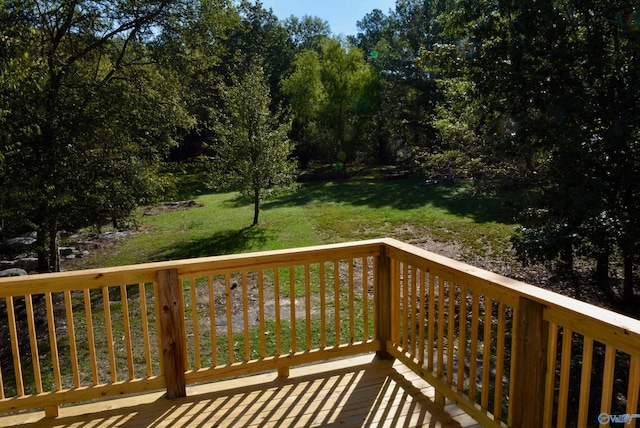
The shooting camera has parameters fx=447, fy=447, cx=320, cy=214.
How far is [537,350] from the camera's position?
1892mm

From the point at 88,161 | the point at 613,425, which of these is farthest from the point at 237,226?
the point at 613,425

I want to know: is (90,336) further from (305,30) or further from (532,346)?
(305,30)

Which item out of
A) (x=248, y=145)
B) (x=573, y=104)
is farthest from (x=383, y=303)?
(x=248, y=145)

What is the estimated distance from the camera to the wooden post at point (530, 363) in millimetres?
1880

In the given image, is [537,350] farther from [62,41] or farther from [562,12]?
[62,41]

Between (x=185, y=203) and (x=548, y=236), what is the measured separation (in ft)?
43.3

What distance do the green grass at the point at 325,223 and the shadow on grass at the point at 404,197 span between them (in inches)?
1.0

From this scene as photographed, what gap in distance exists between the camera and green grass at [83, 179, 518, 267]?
9047mm

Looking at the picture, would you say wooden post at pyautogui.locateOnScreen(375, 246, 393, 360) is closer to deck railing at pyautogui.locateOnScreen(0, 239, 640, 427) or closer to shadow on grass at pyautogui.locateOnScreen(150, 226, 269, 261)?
deck railing at pyautogui.locateOnScreen(0, 239, 640, 427)

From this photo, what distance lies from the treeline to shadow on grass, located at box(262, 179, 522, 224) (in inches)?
140

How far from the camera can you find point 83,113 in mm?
6449

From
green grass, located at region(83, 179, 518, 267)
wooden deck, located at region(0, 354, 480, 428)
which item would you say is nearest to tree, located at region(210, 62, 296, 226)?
green grass, located at region(83, 179, 518, 267)

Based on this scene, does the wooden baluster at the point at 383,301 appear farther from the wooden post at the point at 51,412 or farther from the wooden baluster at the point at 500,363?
the wooden post at the point at 51,412

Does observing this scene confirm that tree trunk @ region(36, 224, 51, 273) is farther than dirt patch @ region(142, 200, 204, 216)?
No
